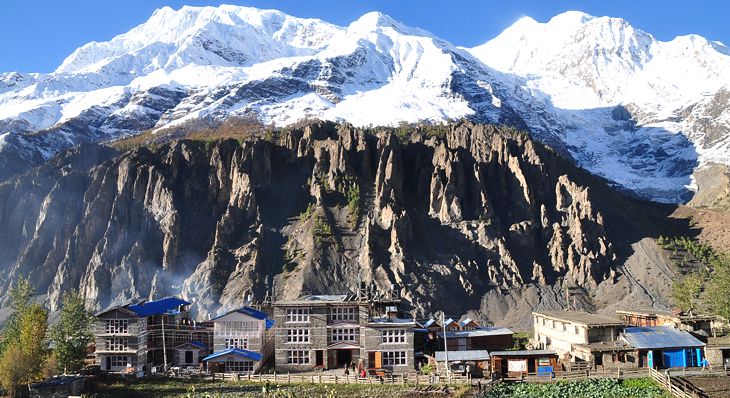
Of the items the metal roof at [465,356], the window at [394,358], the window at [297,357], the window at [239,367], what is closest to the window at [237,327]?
the window at [239,367]

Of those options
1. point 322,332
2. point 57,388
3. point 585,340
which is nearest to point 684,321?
point 585,340

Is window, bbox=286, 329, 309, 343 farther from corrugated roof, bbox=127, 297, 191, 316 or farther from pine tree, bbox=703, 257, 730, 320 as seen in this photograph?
pine tree, bbox=703, 257, 730, 320

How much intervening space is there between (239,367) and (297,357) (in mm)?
6889

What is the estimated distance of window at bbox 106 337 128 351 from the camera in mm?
88750

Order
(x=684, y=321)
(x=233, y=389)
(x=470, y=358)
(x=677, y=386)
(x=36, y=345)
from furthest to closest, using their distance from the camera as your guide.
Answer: (x=684, y=321)
(x=470, y=358)
(x=36, y=345)
(x=233, y=389)
(x=677, y=386)

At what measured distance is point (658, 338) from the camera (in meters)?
77.1

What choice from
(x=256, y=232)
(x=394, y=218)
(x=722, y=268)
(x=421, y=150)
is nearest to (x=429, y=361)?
(x=722, y=268)

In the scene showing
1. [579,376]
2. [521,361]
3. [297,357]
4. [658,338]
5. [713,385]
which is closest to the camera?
[713,385]

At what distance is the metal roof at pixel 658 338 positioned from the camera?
75562mm

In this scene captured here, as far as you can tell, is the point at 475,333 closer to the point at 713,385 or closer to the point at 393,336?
the point at 393,336

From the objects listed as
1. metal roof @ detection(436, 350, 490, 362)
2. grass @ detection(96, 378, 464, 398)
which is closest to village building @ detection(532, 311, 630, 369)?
metal roof @ detection(436, 350, 490, 362)

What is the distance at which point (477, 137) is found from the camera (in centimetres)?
19538

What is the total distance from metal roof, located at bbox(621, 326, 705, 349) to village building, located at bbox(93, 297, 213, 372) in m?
50.4

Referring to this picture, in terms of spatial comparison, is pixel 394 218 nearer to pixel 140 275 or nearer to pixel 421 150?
pixel 421 150
